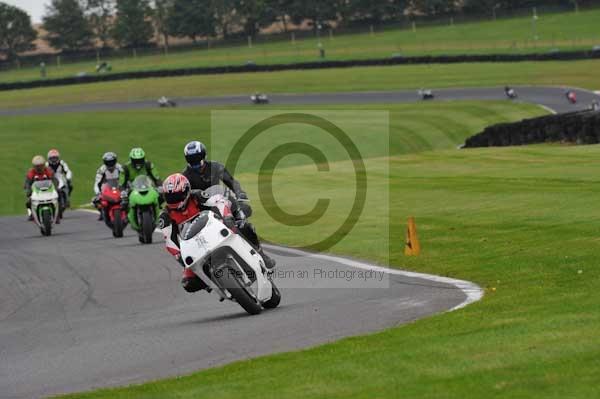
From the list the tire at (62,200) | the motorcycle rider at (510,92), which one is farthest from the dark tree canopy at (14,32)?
the tire at (62,200)

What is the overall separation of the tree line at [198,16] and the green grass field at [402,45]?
5619 mm

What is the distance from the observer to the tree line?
10706cm

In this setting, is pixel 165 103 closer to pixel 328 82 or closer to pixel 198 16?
pixel 328 82

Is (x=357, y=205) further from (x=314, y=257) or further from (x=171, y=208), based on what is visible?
(x=171, y=208)

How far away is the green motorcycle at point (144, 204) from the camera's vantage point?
2020 centimetres

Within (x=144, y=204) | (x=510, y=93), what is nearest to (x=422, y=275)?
(x=144, y=204)

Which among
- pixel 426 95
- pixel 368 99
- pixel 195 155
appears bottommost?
pixel 368 99

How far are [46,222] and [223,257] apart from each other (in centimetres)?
1414

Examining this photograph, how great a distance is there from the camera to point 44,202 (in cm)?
2431

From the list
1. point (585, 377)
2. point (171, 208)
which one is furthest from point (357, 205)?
point (585, 377)

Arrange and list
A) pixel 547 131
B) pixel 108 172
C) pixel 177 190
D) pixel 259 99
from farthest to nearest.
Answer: pixel 259 99, pixel 547 131, pixel 108 172, pixel 177 190

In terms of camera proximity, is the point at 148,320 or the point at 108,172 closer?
the point at 148,320

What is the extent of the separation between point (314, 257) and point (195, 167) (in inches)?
175

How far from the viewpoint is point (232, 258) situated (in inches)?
433
